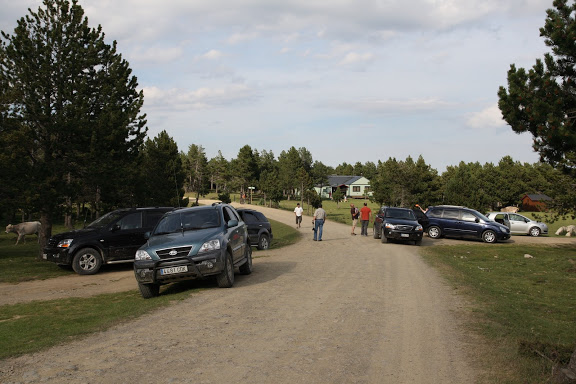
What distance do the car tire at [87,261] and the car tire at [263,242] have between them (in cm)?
771

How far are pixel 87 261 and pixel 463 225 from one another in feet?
66.3

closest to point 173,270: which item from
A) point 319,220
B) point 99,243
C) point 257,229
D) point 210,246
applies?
point 210,246

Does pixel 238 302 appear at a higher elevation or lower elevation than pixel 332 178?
lower

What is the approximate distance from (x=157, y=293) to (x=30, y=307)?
2.37 m

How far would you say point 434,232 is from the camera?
91.2ft

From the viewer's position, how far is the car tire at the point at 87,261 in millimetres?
14320

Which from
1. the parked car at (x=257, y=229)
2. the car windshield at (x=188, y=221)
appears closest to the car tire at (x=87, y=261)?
the car windshield at (x=188, y=221)

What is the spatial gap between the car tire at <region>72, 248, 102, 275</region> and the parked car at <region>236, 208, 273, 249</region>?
7.06 meters

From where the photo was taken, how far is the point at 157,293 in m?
10.2

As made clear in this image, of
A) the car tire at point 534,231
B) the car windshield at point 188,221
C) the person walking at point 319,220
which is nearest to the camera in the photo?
the car windshield at point 188,221

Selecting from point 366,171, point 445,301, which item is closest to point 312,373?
point 445,301

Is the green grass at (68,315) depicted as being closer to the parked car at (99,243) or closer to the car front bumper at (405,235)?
the parked car at (99,243)

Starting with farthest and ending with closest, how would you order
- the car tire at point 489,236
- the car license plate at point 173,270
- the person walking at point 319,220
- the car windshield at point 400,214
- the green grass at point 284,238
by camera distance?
the car tire at point 489,236 → the car windshield at point 400,214 → the person walking at point 319,220 → the green grass at point 284,238 → the car license plate at point 173,270

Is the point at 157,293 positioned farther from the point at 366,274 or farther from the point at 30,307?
the point at 366,274
